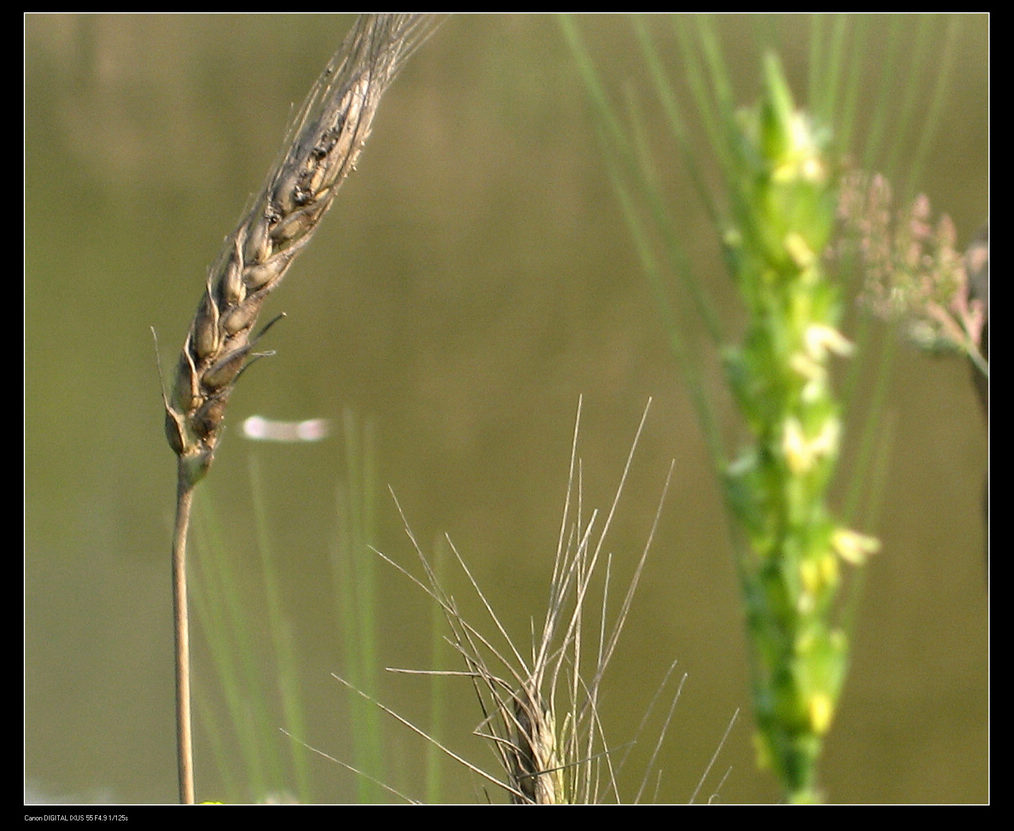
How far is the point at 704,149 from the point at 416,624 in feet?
1.66

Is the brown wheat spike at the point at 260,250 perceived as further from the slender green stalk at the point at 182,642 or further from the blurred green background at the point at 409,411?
the blurred green background at the point at 409,411

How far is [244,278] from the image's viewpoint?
297mm

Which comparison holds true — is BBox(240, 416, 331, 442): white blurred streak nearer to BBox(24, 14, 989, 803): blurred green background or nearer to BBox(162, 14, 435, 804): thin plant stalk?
BBox(24, 14, 989, 803): blurred green background

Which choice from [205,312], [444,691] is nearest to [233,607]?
[205,312]

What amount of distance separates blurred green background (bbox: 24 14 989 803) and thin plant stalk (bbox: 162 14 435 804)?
0.41m

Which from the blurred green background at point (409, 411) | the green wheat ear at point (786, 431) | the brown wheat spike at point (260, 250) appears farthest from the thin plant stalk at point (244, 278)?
the blurred green background at point (409, 411)

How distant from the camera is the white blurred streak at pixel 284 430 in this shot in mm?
749

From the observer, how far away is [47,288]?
772 millimetres

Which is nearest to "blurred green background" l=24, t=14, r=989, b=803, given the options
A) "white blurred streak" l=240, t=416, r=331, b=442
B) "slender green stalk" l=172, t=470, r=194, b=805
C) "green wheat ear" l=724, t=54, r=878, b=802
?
"white blurred streak" l=240, t=416, r=331, b=442

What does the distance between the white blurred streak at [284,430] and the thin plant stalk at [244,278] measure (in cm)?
44

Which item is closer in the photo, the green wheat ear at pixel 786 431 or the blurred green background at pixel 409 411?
the green wheat ear at pixel 786 431

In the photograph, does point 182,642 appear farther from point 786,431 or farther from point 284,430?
point 284,430

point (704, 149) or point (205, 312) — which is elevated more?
point (704, 149)
